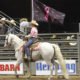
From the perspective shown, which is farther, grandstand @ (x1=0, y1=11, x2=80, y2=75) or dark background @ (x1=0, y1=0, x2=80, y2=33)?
dark background @ (x1=0, y1=0, x2=80, y2=33)

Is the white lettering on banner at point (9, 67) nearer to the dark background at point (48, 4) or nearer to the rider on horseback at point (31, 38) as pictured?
the rider on horseback at point (31, 38)

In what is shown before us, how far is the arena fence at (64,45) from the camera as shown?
25203 millimetres

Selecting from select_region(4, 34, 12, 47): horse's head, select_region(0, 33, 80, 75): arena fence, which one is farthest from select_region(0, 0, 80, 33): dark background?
select_region(4, 34, 12, 47): horse's head

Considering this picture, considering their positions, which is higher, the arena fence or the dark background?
the dark background

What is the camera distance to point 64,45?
25578 mm

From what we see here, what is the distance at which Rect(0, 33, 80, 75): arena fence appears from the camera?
2520 cm

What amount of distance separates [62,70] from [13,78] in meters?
2.35

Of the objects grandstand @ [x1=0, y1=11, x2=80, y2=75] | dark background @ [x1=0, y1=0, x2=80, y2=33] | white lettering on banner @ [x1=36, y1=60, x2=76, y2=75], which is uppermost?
dark background @ [x1=0, y1=0, x2=80, y2=33]

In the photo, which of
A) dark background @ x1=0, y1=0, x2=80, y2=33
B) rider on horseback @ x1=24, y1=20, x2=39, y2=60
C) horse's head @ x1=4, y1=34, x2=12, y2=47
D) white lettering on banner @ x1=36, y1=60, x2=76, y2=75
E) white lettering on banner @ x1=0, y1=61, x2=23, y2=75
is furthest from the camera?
dark background @ x1=0, y1=0, x2=80, y2=33

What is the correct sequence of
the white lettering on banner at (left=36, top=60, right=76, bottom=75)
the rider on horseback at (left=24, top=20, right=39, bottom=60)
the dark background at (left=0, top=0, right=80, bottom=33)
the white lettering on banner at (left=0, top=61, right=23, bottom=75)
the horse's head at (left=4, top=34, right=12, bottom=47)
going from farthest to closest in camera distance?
the dark background at (left=0, top=0, right=80, bottom=33), the white lettering on banner at (left=0, top=61, right=23, bottom=75), the white lettering on banner at (left=36, top=60, right=76, bottom=75), the horse's head at (left=4, top=34, right=12, bottom=47), the rider on horseback at (left=24, top=20, right=39, bottom=60)

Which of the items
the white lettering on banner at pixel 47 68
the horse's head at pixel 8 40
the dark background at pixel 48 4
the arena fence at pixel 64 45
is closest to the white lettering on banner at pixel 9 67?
the arena fence at pixel 64 45

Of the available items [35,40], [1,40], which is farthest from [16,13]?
[35,40]

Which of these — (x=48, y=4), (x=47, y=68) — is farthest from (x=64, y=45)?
(x=48, y=4)

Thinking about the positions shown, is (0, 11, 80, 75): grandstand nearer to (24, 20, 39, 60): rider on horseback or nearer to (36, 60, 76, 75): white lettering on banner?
(36, 60, 76, 75): white lettering on banner
